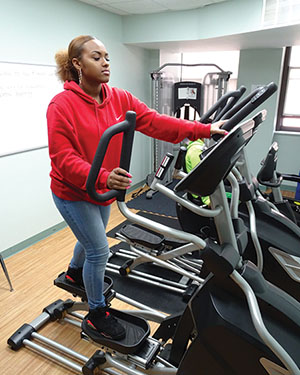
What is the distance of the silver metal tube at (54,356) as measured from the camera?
1.70 meters

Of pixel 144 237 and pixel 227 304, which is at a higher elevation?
pixel 227 304

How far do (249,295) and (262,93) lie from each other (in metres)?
0.83

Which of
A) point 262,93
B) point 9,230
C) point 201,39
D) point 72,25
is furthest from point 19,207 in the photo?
point 201,39

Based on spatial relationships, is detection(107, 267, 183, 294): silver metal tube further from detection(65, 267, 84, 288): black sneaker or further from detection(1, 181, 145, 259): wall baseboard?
detection(1, 181, 145, 259): wall baseboard

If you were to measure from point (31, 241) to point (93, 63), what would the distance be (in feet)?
7.55

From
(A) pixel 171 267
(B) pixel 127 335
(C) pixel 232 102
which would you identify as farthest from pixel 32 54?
(B) pixel 127 335

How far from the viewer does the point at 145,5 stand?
3.54 metres

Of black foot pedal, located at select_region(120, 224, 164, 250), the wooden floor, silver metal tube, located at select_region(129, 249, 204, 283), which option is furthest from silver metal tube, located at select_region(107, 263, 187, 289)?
the wooden floor

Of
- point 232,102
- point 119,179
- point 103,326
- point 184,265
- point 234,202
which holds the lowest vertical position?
point 184,265

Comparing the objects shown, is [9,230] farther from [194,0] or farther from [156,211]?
[194,0]

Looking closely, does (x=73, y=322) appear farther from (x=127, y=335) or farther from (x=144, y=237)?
(x=144, y=237)

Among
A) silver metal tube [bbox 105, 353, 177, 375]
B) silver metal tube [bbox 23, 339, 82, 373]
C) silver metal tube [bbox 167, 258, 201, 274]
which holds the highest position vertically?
silver metal tube [bbox 105, 353, 177, 375]

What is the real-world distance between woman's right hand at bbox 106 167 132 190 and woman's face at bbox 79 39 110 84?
0.59m

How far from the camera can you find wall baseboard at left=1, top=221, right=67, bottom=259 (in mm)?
2920
